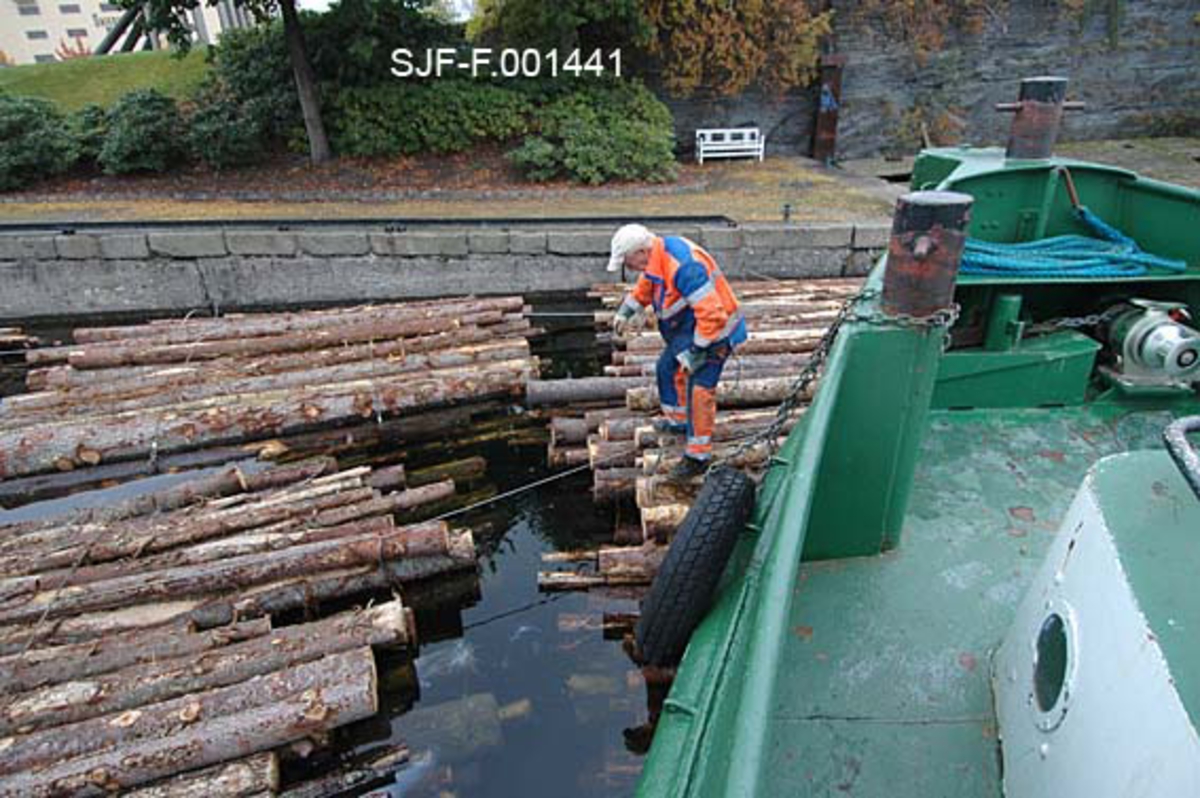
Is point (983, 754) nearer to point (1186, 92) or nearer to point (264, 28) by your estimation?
point (264, 28)

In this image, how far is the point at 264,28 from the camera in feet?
54.4

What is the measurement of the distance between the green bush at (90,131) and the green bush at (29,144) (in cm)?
16

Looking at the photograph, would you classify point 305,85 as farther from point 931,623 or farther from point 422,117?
point 931,623

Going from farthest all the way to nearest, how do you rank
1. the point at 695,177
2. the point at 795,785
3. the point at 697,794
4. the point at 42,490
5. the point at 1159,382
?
the point at 695,177
the point at 42,490
the point at 1159,382
the point at 795,785
the point at 697,794

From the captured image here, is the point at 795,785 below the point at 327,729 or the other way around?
the other way around

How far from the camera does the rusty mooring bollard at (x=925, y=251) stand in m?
3.05

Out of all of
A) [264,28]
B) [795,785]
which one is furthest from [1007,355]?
[264,28]

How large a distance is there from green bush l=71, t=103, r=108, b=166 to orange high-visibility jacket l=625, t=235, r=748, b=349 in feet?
49.0

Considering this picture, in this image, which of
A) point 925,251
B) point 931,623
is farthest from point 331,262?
point 931,623

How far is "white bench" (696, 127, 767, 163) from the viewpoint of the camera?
17.3 metres

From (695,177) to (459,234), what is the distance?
6.24 meters

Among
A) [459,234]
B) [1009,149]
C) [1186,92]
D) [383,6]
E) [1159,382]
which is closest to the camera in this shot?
[1159,382]

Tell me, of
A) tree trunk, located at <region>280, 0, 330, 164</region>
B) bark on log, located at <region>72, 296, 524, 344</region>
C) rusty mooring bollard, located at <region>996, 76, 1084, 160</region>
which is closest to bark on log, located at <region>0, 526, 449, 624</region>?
bark on log, located at <region>72, 296, 524, 344</region>

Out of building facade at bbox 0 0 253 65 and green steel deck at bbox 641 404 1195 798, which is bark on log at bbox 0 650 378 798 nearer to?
green steel deck at bbox 641 404 1195 798
